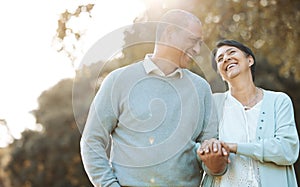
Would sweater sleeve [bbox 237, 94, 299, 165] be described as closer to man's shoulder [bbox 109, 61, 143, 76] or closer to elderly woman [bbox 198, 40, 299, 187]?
elderly woman [bbox 198, 40, 299, 187]

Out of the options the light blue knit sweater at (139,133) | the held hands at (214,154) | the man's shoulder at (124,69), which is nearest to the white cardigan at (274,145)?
the held hands at (214,154)

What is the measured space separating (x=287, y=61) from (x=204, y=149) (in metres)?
6.01

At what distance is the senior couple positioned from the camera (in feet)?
10.3

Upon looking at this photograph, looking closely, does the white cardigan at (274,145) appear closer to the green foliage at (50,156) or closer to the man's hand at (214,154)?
the man's hand at (214,154)

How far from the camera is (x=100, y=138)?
123 inches

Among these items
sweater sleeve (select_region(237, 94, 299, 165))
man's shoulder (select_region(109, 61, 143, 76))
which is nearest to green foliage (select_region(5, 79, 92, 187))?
sweater sleeve (select_region(237, 94, 299, 165))

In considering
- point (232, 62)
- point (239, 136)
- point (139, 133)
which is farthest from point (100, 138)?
point (232, 62)

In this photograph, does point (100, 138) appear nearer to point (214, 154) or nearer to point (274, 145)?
point (214, 154)

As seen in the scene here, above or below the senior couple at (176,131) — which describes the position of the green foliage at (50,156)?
above

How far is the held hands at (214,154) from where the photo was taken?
3.10 metres

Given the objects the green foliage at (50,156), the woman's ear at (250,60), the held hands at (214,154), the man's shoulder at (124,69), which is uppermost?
the green foliage at (50,156)

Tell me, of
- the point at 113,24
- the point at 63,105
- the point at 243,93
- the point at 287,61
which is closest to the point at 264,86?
the point at 287,61

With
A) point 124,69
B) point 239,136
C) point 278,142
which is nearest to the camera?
point 124,69

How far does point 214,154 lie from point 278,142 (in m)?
0.44
